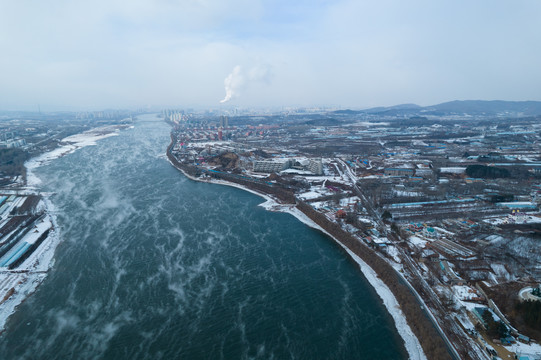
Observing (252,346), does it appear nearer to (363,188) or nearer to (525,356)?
(525,356)

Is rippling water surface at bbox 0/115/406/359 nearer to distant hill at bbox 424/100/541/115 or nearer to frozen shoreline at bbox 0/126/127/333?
frozen shoreline at bbox 0/126/127/333

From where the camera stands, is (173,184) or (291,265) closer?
(291,265)

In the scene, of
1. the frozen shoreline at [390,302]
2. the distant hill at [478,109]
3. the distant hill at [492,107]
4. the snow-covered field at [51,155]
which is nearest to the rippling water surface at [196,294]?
the frozen shoreline at [390,302]

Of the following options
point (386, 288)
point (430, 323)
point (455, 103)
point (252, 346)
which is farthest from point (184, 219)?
point (455, 103)

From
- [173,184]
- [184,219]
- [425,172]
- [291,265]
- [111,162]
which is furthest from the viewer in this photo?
[111,162]

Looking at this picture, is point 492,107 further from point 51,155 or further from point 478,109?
point 51,155

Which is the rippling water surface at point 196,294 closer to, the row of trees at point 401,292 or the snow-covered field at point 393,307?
the snow-covered field at point 393,307

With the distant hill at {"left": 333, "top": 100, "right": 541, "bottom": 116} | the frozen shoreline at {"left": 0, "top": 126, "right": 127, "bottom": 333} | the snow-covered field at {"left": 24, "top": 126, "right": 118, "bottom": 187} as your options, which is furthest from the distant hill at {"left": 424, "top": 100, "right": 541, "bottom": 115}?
the frozen shoreline at {"left": 0, "top": 126, "right": 127, "bottom": 333}

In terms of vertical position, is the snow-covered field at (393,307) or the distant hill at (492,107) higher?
the distant hill at (492,107)
